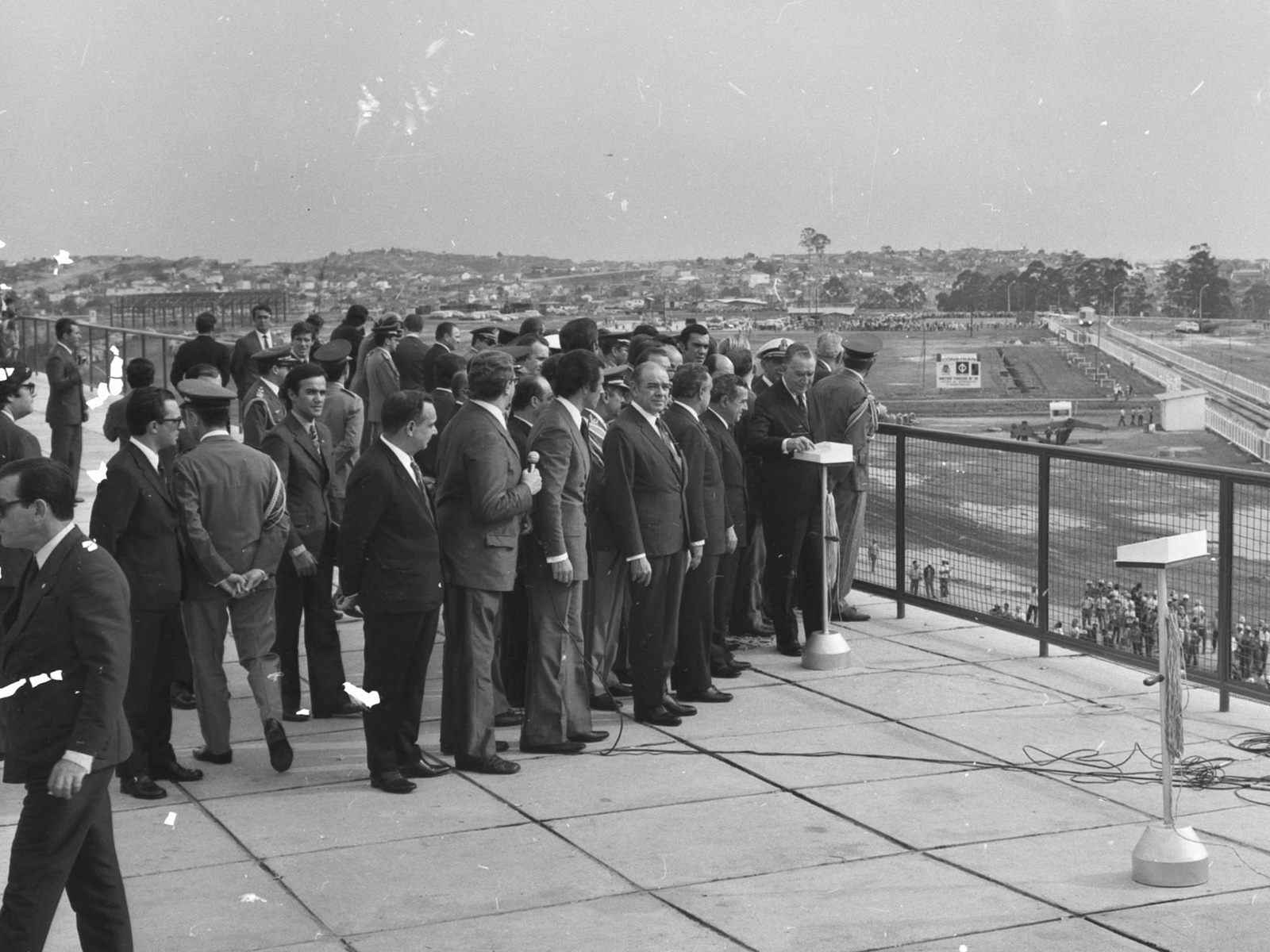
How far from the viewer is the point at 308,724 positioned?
8.34 meters

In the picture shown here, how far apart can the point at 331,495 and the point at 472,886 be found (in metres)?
3.53

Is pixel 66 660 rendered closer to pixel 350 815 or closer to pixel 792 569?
pixel 350 815

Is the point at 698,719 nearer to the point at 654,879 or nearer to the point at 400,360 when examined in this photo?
the point at 654,879

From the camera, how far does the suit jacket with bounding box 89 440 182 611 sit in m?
6.91

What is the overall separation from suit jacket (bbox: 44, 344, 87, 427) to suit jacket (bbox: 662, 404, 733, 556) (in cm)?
871

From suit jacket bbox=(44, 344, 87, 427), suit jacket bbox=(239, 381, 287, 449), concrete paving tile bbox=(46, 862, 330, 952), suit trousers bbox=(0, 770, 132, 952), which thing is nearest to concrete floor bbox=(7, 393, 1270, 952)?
concrete paving tile bbox=(46, 862, 330, 952)

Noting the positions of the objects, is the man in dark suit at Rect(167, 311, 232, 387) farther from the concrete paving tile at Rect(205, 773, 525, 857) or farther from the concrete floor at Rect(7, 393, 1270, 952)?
the concrete paving tile at Rect(205, 773, 525, 857)

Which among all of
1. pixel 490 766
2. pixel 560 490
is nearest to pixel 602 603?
pixel 560 490

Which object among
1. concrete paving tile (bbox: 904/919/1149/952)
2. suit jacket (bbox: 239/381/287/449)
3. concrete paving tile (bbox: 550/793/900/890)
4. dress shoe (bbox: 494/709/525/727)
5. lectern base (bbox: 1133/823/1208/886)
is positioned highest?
suit jacket (bbox: 239/381/287/449)

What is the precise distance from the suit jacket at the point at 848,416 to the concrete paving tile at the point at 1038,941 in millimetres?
5324

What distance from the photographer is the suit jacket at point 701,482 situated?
326 inches

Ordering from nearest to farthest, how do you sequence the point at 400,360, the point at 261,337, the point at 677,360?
the point at 677,360, the point at 400,360, the point at 261,337

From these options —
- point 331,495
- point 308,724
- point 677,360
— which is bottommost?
point 308,724

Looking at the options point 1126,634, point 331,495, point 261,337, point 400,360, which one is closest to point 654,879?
point 331,495
